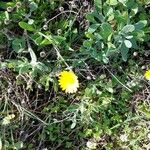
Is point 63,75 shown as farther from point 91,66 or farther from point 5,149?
point 5,149

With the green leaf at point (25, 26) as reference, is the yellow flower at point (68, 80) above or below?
below

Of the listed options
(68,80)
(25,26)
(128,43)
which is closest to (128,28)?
(128,43)

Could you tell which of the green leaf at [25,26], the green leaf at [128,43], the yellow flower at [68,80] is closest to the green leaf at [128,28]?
the green leaf at [128,43]

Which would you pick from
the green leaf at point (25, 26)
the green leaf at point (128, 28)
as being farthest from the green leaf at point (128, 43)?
the green leaf at point (25, 26)

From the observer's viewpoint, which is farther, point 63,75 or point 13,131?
point 13,131

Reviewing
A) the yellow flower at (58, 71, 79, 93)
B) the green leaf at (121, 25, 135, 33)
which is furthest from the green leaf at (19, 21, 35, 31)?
the green leaf at (121, 25, 135, 33)

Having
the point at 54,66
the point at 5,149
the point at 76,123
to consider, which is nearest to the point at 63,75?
the point at 54,66

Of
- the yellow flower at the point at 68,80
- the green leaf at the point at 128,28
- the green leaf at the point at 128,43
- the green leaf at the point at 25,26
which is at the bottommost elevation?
the yellow flower at the point at 68,80

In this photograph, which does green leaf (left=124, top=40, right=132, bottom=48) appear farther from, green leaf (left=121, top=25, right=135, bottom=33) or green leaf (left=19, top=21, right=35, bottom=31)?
green leaf (left=19, top=21, right=35, bottom=31)

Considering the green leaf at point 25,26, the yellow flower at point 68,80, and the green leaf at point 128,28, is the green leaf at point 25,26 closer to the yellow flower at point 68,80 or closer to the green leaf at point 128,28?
the yellow flower at point 68,80

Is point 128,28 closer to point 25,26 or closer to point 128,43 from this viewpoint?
point 128,43

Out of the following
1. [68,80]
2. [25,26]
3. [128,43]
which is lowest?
[68,80]
